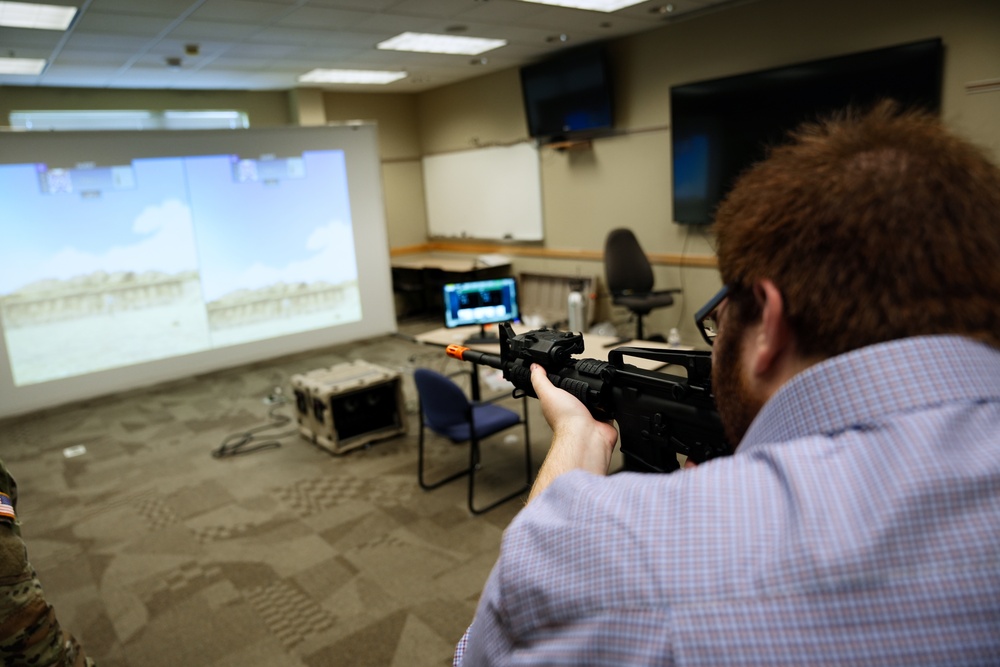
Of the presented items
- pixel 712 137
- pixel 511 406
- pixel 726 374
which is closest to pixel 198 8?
pixel 511 406

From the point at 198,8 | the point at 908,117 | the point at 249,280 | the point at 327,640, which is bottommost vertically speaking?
the point at 327,640

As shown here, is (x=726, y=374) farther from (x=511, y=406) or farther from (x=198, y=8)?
(x=198, y=8)

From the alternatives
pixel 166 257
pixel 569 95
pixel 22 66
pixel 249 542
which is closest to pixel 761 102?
pixel 569 95

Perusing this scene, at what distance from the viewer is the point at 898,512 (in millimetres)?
418

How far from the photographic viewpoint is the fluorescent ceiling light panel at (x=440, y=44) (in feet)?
17.0

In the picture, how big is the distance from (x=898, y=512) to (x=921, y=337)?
0.50ft

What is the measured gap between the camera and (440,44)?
552 cm

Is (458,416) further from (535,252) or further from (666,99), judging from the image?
(535,252)

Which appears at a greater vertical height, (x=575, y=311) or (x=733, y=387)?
(x=733, y=387)

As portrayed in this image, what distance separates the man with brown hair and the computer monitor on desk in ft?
10.5

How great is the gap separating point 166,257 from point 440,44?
2.96 meters

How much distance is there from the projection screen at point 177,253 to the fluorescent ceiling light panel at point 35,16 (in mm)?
785

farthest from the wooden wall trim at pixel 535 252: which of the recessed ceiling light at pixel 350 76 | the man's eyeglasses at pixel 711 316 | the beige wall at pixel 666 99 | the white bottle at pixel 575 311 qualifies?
the man's eyeglasses at pixel 711 316

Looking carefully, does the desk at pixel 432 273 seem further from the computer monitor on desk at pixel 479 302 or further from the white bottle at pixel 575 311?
the computer monitor on desk at pixel 479 302
